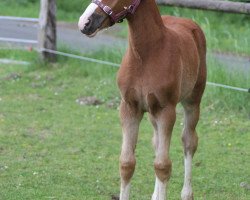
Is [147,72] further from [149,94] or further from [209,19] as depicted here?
[209,19]

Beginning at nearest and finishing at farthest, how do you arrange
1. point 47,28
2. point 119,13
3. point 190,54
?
point 119,13 < point 190,54 < point 47,28

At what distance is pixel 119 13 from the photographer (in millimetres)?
4816

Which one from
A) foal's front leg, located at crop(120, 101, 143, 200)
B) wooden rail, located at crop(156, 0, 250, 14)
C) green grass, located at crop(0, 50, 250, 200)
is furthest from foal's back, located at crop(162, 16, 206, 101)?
wooden rail, located at crop(156, 0, 250, 14)

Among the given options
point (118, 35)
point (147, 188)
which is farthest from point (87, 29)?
point (118, 35)

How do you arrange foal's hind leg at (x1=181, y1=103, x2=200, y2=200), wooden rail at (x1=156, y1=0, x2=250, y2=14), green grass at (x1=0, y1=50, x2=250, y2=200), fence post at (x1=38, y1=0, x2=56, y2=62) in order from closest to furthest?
foal's hind leg at (x1=181, y1=103, x2=200, y2=200)
green grass at (x1=0, y1=50, x2=250, y2=200)
wooden rail at (x1=156, y1=0, x2=250, y2=14)
fence post at (x1=38, y1=0, x2=56, y2=62)

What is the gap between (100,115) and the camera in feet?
29.3

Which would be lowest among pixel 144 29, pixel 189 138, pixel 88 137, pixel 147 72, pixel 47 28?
pixel 47 28

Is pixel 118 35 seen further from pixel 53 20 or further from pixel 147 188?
pixel 147 188

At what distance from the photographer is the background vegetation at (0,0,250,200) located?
6.50 m

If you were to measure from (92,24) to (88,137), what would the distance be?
11.5ft

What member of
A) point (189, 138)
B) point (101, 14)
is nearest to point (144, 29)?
point (101, 14)

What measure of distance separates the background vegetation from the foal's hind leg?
335mm

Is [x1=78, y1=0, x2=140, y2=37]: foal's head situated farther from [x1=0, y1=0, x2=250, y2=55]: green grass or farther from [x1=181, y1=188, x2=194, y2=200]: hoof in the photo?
[x1=0, y1=0, x2=250, y2=55]: green grass

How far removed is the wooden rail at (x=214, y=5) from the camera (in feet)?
26.7
